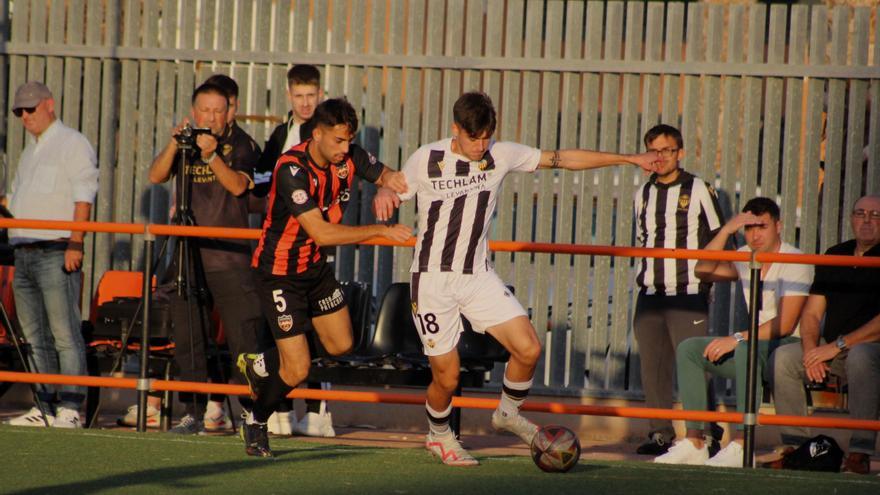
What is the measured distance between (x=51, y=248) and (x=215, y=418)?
1.54m

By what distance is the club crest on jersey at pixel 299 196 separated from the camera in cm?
727

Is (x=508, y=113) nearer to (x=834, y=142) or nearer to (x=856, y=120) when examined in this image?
(x=834, y=142)

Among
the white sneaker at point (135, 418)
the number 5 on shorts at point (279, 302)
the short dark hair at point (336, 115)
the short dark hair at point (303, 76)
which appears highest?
the short dark hair at point (303, 76)

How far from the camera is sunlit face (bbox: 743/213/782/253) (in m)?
8.81

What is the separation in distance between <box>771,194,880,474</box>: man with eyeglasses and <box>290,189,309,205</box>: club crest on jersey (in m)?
2.95

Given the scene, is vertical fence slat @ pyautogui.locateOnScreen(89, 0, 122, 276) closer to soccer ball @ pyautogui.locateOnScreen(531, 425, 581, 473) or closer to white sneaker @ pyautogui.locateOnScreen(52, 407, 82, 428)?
white sneaker @ pyautogui.locateOnScreen(52, 407, 82, 428)

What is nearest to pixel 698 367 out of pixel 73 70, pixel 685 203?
pixel 685 203

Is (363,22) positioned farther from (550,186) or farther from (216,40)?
(550,186)

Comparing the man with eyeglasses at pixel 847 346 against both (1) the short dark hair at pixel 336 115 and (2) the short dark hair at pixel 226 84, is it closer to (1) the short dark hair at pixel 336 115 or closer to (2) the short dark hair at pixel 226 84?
(1) the short dark hair at pixel 336 115

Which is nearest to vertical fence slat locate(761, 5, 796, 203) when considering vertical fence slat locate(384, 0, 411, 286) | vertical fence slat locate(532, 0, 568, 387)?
vertical fence slat locate(532, 0, 568, 387)

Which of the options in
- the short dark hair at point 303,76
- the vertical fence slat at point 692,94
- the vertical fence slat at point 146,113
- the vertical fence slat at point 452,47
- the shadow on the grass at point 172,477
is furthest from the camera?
the vertical fence slat at point 146,113

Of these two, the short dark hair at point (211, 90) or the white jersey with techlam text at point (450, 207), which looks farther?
the short dark hair at point (211, 90)

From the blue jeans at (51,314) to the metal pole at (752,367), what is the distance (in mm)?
4152

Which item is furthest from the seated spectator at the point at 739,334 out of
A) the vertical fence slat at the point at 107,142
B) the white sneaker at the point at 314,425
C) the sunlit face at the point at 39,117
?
the vertical fence slat at the point at 107,142
